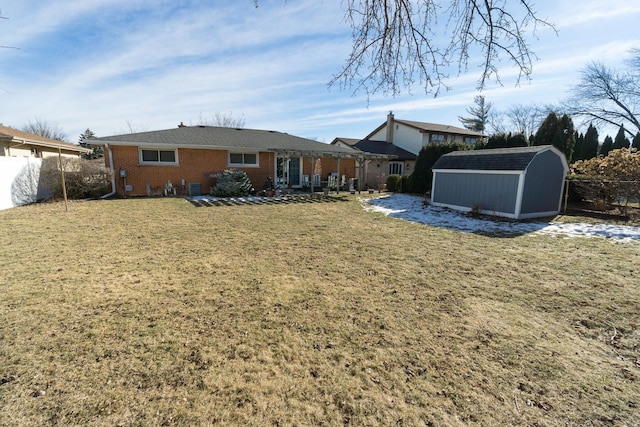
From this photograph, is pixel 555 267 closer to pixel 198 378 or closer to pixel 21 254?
pixel 198 378

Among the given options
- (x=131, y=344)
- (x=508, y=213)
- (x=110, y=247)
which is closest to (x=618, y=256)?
(x=508, y=213)

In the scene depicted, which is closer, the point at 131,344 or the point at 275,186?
the point at 131,344

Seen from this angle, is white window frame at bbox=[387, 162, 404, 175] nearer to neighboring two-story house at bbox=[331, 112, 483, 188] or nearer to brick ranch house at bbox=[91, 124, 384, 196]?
neighboring two-story house at bbox=[331, 112, 483, 188]

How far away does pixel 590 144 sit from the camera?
24.2 m

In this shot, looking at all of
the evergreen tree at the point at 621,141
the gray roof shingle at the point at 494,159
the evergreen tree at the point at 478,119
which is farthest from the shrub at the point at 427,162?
the evergreen tree at the point at 478,119

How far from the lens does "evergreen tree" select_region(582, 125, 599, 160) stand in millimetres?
23984

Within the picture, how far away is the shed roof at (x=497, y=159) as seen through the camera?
1041 centimetres

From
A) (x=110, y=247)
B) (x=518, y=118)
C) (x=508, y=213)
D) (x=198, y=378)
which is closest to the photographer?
(x=198, y=378)

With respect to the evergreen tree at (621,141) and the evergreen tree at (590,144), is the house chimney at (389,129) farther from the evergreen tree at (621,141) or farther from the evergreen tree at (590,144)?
the evergreen tree at (621,141)

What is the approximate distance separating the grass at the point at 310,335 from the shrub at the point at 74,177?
725cm

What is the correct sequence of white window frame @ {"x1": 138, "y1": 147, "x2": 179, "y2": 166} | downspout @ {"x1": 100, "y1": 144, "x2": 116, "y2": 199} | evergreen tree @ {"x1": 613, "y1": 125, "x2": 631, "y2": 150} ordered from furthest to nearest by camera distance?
evergreen tree @ {"x1": 613, "y1": 125, "x2": 631, "y2": 150}
white window frame @ {"x1": 138, "y1": 147, "x2": 179, "y2": 166}
downspout @ {"x1": 100, "y1": 144, "x2": 116, "y2": 199}

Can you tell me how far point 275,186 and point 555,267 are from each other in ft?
→ 43.8

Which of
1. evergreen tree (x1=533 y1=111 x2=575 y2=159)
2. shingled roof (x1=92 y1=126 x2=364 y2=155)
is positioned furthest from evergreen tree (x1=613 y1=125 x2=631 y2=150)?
shingled roof (x1=92 y1=126 x2=364 y2=155)

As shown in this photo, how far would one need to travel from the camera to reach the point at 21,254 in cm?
522
